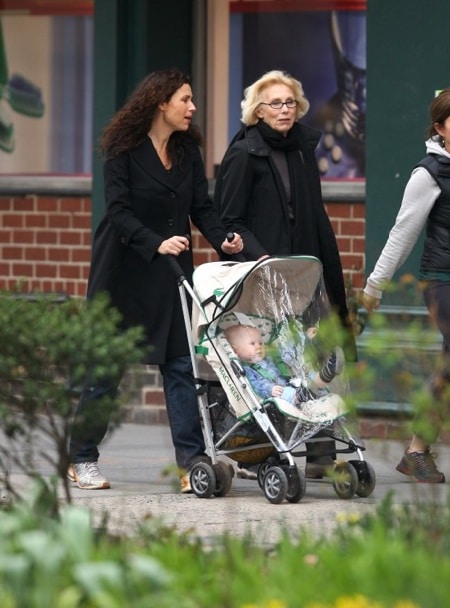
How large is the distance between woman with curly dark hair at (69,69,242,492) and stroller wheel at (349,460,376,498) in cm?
81

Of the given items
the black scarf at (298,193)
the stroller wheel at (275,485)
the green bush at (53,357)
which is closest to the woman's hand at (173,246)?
the black scarf at (298,193)

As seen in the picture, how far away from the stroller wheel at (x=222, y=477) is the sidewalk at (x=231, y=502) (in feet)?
0.13

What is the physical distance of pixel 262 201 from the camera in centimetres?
782

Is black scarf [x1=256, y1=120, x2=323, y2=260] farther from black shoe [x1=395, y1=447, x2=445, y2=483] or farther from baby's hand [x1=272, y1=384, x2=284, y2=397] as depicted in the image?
black shoe [x1=395, y1=447, x2=445, y2=483]

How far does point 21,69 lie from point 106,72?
1151mm

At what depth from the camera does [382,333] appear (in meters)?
4.81

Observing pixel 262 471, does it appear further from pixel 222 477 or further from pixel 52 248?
pixel 52 248

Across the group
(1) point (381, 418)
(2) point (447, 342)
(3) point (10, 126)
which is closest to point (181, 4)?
(3) point (10, 126)

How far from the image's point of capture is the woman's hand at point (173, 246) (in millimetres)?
7375

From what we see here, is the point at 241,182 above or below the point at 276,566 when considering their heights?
above

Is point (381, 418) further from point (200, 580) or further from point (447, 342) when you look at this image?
point (200, 580)

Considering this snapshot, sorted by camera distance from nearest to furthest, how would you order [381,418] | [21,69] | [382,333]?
[382,333], [381,418], [21,69]

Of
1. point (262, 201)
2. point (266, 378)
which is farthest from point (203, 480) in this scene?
point (262, 201)

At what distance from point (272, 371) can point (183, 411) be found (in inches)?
25.6
